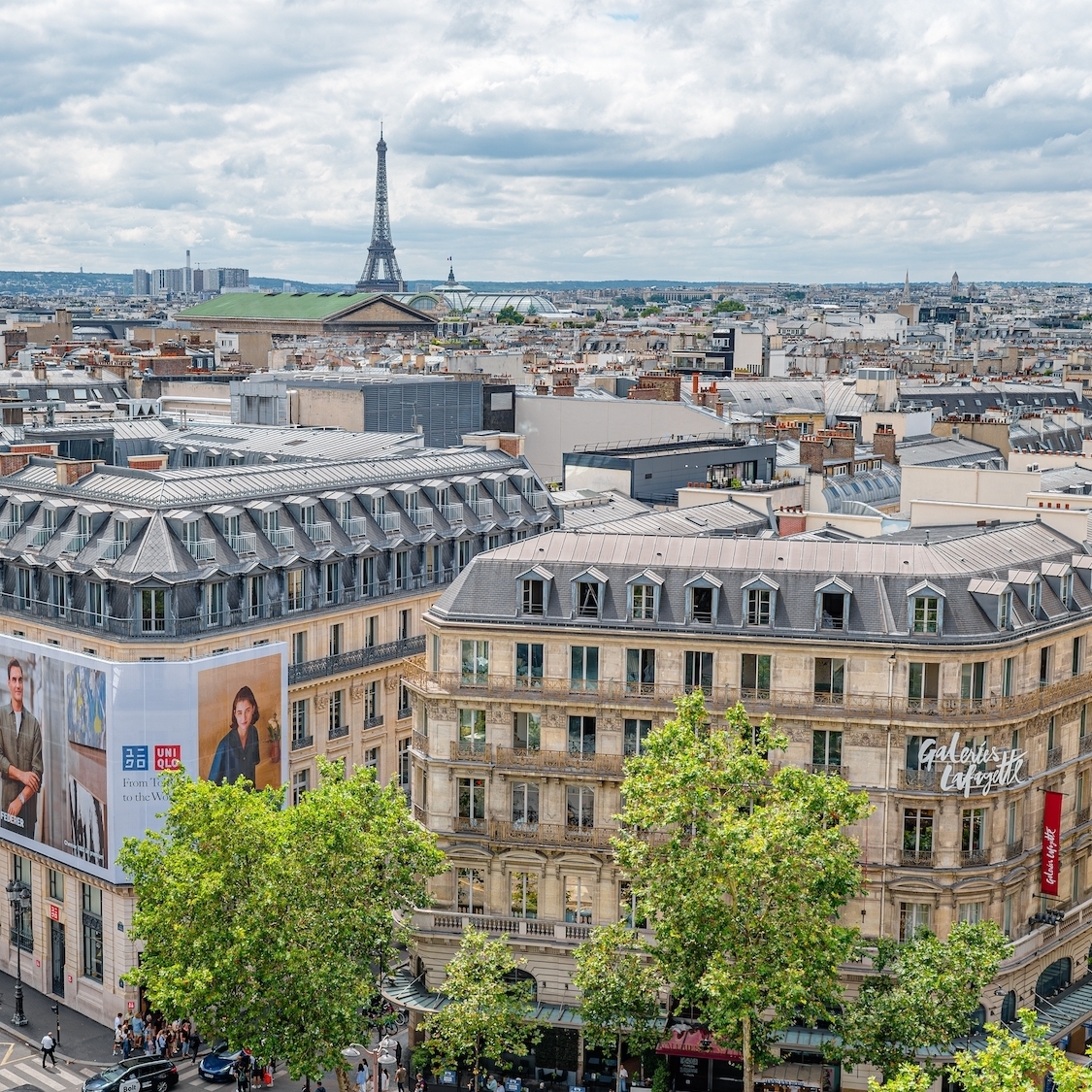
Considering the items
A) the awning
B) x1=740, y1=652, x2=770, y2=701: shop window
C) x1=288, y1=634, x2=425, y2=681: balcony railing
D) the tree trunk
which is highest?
x1=740, y1=652, x2=770, y2=701: shop window

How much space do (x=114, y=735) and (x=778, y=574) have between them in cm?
2620

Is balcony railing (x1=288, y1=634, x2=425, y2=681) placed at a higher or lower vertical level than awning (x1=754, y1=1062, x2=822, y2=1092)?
higher

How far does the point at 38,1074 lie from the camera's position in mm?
64000

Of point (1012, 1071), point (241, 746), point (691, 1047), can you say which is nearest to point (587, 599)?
point (691, 1047)

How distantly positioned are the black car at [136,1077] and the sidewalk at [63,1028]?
304 centimetres

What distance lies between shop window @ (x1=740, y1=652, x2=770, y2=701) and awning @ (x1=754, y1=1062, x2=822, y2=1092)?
12.5 metres

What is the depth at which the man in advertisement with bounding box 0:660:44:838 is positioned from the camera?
72.4m

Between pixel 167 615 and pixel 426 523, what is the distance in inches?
660

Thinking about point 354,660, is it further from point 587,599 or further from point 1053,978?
point 1053,978

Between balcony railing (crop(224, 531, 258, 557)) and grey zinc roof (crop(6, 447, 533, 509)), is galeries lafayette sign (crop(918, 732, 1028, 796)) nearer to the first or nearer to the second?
balcony railing (crop(224, 531, 258, 557))

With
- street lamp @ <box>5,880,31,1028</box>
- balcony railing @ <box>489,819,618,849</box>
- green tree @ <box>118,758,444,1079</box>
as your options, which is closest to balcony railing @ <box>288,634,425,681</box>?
street lamp @ <box>5,880,31,1028</box>

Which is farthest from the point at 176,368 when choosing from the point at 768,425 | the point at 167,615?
the point at 167,615

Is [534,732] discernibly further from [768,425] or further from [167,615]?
[768,425]

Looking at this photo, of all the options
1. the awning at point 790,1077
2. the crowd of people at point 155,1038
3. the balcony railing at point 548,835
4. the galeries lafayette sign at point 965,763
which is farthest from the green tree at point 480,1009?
the galeries lafayette sign at point 965,763
